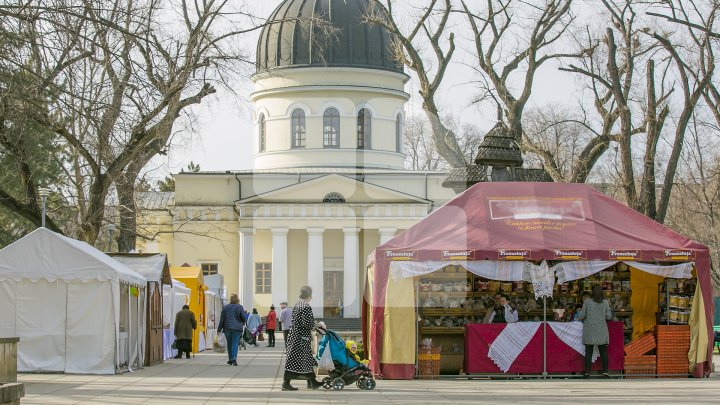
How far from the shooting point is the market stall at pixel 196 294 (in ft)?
116

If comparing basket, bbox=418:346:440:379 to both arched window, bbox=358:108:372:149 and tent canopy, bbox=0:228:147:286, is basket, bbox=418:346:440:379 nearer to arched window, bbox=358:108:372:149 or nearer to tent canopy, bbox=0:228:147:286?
tent canopy, bbox=0:228:147:286

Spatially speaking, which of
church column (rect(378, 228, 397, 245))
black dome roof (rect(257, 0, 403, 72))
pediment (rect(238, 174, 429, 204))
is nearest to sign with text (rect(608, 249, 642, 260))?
pediment (rect(238, 174, 429, 204))

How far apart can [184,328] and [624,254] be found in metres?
12.8

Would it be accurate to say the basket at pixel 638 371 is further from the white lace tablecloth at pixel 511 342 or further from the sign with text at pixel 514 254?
the sign with text at pixel 514 254

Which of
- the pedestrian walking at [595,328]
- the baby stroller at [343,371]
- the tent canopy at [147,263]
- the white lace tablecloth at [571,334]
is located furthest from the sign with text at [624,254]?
the tent canopy at [147,263]

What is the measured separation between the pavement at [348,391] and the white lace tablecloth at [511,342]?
53 centimetres

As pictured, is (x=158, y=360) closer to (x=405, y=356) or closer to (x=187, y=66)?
(x=187, y=66)

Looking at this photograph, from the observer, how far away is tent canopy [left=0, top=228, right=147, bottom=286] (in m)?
22.9

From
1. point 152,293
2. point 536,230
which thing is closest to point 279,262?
point 152,293

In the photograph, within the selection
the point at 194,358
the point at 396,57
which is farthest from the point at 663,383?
the point at 396,57

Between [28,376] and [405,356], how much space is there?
6.57 meters

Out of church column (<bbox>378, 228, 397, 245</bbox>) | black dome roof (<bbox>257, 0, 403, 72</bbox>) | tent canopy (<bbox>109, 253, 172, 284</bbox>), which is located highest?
black dome roof (<bbox>257, 0, 403, 72</bbox>)

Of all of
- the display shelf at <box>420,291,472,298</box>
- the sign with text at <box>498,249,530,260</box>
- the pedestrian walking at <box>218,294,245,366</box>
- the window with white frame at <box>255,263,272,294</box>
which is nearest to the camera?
the sign with text at <box>498,249,530,260</box>

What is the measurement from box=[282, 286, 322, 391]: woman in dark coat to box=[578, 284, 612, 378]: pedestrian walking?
524 cm
